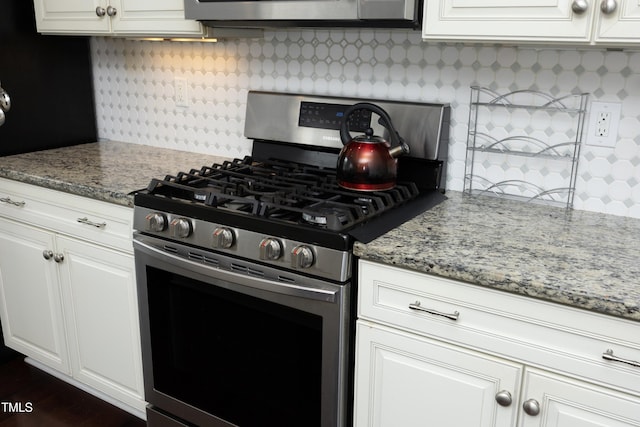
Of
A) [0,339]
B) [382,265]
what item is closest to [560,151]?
[382,265]

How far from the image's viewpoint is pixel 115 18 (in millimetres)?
2137

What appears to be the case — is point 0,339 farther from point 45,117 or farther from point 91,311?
point 45,117

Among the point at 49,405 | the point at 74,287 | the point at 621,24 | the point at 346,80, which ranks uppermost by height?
the point at 621,24

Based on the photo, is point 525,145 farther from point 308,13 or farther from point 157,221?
point 157,221

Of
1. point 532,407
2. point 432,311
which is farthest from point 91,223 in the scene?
point 532,407

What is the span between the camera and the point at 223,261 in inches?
64.0

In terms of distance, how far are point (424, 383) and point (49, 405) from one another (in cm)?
161

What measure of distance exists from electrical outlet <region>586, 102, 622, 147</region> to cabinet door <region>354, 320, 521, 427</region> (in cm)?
75

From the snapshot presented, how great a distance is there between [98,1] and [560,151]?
Result: 167cm

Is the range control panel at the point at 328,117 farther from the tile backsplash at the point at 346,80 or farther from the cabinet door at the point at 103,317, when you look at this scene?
the cabinet door at the point at 103,317

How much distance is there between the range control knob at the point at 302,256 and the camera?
1.45 meters

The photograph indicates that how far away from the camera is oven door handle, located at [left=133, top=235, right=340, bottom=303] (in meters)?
1.46

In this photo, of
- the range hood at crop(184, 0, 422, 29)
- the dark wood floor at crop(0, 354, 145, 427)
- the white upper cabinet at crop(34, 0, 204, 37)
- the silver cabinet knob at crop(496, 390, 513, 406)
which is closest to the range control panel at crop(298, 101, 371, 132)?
the range hood at crop(184, 0, 422, 29)

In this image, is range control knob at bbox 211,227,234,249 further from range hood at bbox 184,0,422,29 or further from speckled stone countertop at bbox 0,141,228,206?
range hood at bbox 184,0,422,29
